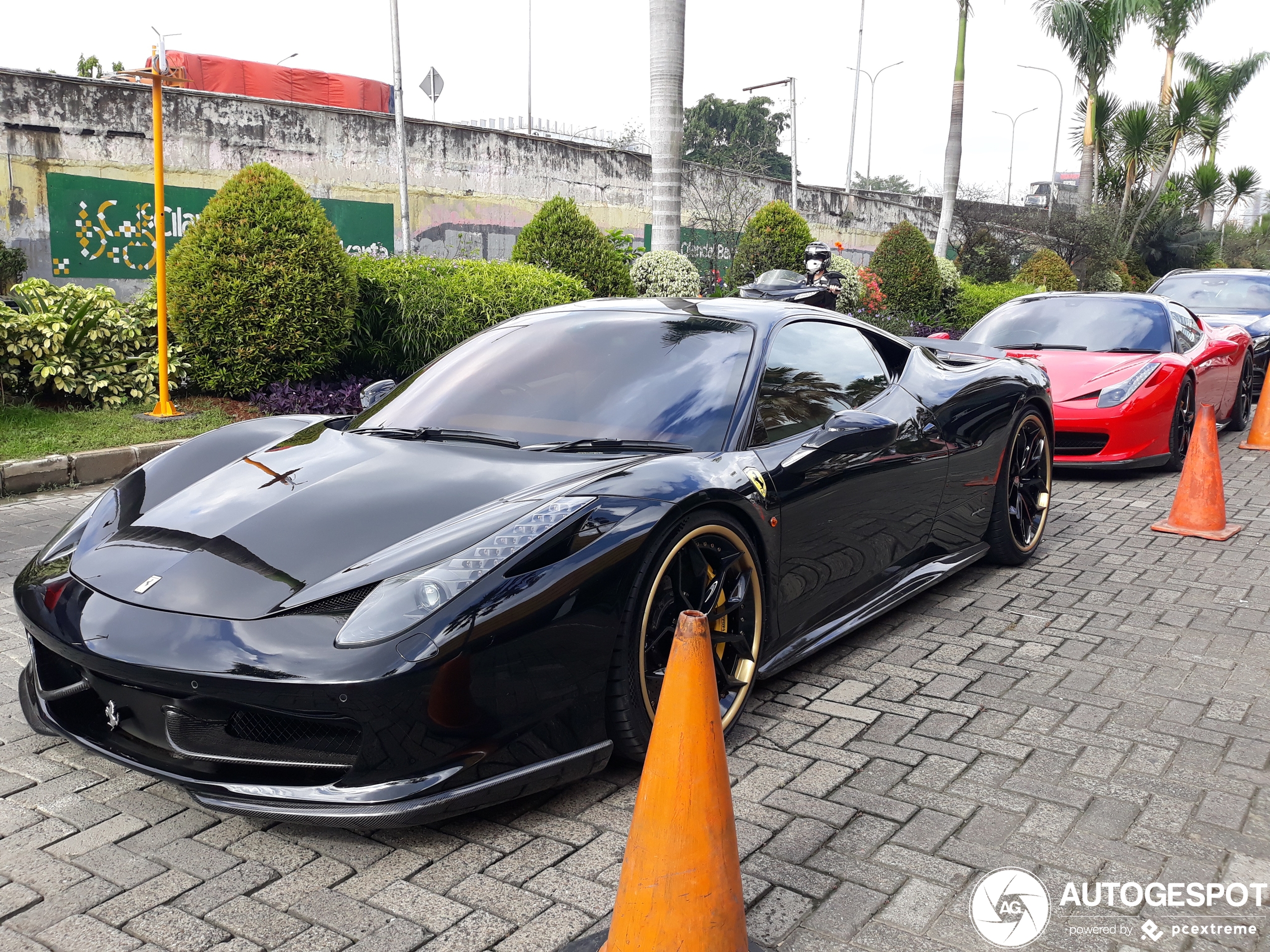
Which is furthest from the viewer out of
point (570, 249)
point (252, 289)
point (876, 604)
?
point (570, 249)

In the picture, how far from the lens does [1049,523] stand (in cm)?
645

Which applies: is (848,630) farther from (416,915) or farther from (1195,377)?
(1195,377)

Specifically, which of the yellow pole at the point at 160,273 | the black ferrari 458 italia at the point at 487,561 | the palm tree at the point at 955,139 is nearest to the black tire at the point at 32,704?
the black ferrari 458 italia at the point at 487,561

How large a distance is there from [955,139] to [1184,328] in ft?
50.3

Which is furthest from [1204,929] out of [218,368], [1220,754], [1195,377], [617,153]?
[617,153]

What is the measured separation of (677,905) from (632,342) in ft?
7.09

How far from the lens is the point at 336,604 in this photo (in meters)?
2.54

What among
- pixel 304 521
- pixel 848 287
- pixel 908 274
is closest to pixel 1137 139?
pixel 908 274

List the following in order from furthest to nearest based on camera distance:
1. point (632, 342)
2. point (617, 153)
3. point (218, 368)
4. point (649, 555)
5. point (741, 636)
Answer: point (617, 153) < point (218, 368) < point (632, 342) < point (741, 636) < point (649, 555)

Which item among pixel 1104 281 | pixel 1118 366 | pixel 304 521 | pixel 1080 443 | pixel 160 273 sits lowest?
pixel 1080 443

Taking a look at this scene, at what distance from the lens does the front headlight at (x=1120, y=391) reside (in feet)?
24.4

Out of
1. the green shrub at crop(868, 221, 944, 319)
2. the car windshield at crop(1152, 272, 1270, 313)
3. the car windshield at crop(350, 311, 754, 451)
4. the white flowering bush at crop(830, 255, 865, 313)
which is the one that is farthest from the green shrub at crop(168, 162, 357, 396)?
the green shrub at crop(868, 221, 944, 319)

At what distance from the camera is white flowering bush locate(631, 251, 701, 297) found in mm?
13594

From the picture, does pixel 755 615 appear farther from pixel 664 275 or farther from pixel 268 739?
pixel 664 275
